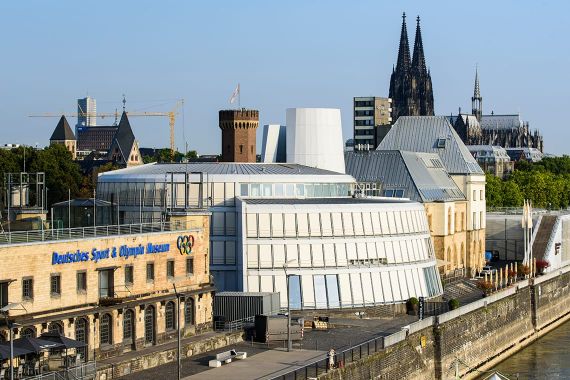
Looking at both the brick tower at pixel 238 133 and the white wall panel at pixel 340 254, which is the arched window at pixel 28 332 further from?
the brick tower at pixel 238 133

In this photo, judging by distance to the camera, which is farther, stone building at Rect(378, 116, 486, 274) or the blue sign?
stone building at Rect(378, 116, 486, 274)

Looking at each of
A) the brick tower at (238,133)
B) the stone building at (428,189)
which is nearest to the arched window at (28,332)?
the brick tower at (238,133)

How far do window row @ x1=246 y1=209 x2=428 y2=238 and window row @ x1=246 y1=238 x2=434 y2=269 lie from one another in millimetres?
892

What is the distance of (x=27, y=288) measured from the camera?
210 ft

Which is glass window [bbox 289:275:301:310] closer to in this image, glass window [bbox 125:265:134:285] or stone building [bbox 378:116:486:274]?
glass window [bbox 125:265:134:285]

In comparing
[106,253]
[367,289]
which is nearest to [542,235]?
[367,289]

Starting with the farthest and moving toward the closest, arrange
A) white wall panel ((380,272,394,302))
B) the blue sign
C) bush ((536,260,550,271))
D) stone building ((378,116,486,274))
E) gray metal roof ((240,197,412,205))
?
stone building ((378,116,486,274)) → bush ((536,260,550,271)) → gray metal roof ((240,197,412,205)) → white wall panel ((380,272,394,302)) → the blue sign

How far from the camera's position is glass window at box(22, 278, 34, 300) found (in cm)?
6372

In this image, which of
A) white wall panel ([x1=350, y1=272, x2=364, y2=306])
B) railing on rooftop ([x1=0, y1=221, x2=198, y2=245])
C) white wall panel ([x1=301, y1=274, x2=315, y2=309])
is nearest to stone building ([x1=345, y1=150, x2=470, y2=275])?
white wall panel ([x1=350, y1=272, x2=364, y2=306])

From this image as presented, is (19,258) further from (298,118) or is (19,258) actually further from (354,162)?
(354,162)

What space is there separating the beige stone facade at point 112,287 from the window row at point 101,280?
0.16 ft

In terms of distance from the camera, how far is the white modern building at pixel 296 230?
9238 centimetres

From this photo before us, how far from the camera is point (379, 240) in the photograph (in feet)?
319

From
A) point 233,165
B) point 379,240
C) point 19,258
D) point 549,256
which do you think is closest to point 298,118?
point 233,165
